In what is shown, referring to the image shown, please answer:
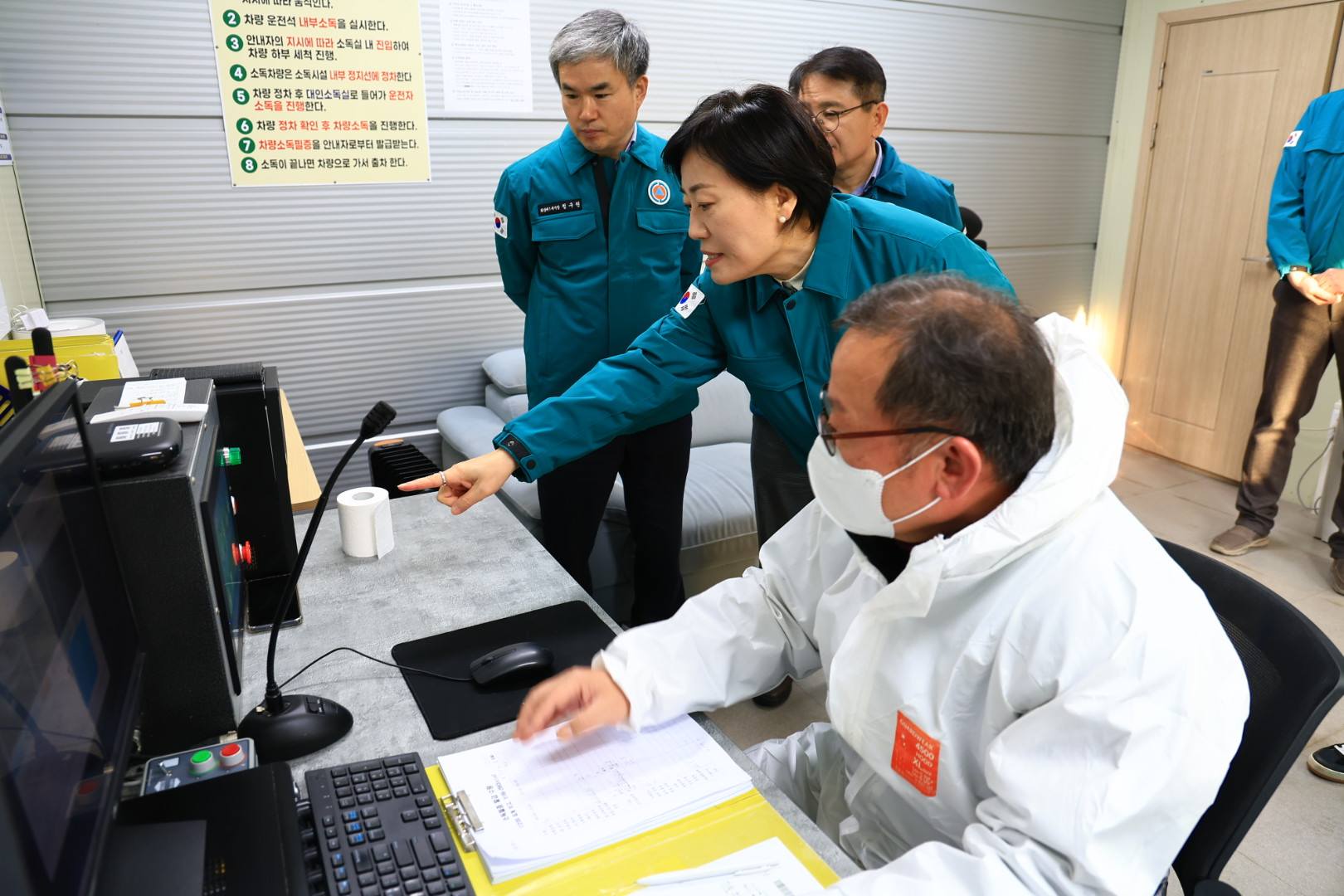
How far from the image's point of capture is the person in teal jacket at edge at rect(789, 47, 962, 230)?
87.8 inches

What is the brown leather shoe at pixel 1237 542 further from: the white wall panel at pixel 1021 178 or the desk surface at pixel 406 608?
the desk surface at pixel 406 608

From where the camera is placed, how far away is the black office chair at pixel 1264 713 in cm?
91

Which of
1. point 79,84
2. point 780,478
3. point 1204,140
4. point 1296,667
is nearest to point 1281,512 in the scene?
point 1204,140

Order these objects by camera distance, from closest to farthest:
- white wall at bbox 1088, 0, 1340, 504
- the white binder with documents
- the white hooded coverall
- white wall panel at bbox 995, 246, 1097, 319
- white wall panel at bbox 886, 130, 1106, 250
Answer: the white hooded coverall, the white binder with documents, white wall panel at bbox 886, 130, 1106, 250, white wall at bbox 1088, 0, 1340, 504, white wall panel at bbox 995, 246, 1097, 319

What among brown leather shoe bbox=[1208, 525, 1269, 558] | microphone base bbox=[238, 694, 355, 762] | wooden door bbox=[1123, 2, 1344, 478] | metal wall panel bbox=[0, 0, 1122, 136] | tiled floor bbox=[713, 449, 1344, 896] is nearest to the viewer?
microphone base bbox=[238, 694, 355, 762]

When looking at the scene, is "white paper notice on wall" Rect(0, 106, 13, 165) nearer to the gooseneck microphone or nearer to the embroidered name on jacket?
the embroidered name on jacket

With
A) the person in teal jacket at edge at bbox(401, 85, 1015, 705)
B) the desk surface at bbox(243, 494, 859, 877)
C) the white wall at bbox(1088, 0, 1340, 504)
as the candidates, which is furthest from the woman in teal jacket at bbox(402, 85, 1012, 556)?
the white wall at bbox(1088, 0, 1340, 504)

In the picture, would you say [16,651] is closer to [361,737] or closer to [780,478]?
[361,737]

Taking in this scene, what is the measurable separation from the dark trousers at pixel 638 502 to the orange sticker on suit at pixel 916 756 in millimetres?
1381

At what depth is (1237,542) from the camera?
3.24 meters

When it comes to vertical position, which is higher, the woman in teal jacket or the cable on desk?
the woman in teal jacket

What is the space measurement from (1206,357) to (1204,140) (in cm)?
92

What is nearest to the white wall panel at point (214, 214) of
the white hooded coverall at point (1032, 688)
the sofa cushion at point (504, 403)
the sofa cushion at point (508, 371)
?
the sofa cushion at point (508, 371)

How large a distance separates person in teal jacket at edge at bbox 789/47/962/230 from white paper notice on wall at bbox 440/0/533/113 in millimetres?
997
